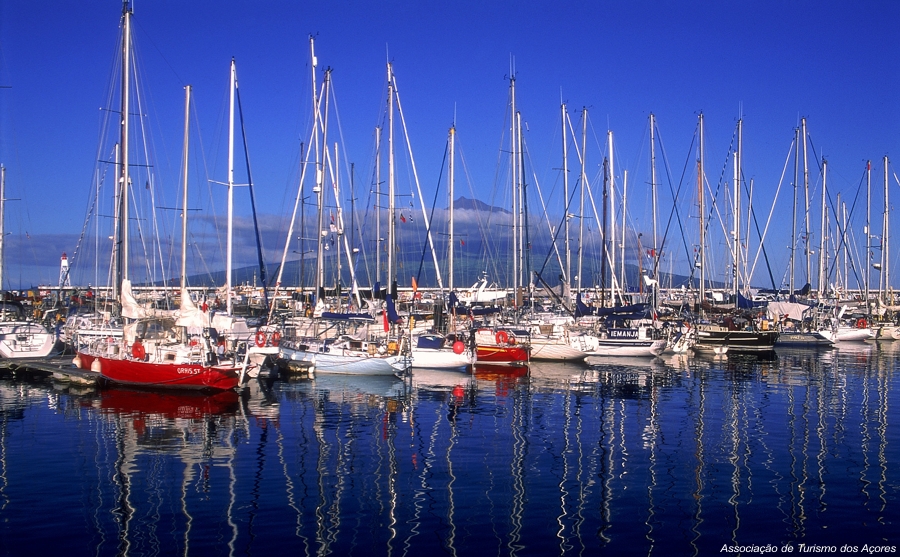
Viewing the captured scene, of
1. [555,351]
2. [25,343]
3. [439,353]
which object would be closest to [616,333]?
[555,351]

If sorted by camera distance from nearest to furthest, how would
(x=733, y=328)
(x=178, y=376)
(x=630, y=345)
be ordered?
1. (x=178, y=376)
2. (x=630, y=345)
3. (x=733, y=328)

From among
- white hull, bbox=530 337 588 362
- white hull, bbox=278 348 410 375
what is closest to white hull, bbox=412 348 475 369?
white hull, bbox=278 348 410 375

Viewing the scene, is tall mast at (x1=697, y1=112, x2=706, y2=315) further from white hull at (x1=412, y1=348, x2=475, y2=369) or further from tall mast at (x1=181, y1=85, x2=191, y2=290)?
tall mast at (x1=181, y1=85, x2=191, y2=290)

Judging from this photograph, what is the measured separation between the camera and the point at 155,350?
30.4 metres

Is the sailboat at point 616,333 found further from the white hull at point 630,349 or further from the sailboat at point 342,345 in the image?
the sailboat at point 342,345

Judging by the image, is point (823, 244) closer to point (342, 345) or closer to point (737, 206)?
point (737, 206)

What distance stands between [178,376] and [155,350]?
1.92m

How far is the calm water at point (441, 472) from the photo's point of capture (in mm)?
13992

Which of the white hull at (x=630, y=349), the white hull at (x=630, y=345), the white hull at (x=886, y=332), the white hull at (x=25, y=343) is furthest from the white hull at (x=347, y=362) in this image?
the white hull at (x=886, y=332)

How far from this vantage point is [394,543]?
536 inches

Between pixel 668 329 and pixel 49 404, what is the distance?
1473 inches

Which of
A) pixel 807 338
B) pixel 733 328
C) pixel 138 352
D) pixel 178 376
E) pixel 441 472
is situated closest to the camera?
pixel 441 472

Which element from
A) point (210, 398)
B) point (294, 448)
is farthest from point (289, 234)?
point (294, 448)

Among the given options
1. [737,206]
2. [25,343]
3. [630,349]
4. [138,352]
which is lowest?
[630,349]
